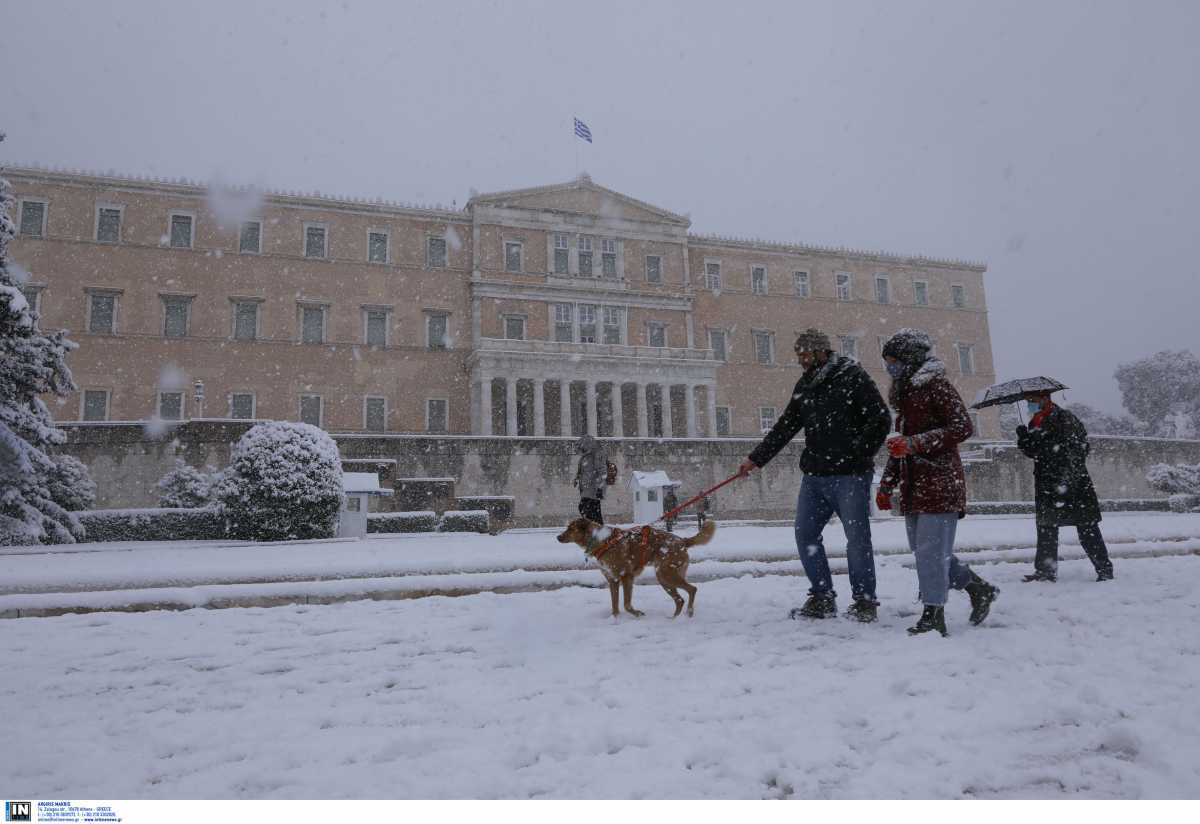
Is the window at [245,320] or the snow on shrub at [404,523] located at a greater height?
the window at [245,320]

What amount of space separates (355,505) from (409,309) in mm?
20334

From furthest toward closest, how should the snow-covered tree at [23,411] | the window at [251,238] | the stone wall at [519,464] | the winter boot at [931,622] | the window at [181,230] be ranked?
the window at [251,238], the window at [181,230], the stone wall at [519,464], the snow-covered tree at [23,411], the winter boot at [931,622]

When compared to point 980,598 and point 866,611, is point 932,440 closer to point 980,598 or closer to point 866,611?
point 980,598

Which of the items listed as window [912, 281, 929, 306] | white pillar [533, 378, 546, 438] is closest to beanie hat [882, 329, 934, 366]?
white pillar [533, 378, 546, 438]

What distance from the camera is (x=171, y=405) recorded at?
2928 centimetres

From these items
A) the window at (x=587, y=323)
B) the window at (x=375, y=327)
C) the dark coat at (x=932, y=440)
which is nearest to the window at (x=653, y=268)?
the window at (x=587, y=323)

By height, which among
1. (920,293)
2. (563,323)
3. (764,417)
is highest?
(920,293)

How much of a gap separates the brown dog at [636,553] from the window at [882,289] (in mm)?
39472

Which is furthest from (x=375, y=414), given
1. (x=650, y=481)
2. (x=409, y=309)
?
(x=650, y=481)

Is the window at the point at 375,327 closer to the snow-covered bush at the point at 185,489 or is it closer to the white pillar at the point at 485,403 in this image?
the white pillar at the point at 485,403

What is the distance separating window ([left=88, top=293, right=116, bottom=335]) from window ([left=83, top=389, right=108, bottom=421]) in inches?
97.2

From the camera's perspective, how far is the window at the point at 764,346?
1489 inches

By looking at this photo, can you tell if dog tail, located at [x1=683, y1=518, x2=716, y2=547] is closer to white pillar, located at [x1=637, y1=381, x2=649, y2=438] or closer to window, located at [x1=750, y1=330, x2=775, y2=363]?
white pillar, located at [x1=637, y1=381, x2=649, y2=438]
